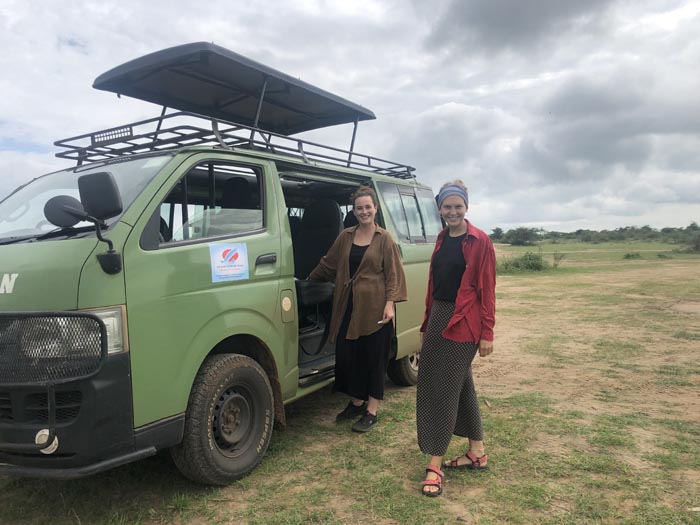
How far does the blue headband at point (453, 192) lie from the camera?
11.1 ft

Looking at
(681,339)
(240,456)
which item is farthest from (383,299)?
(681,339)

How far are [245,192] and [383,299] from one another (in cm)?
146

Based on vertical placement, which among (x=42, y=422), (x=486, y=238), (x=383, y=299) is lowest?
(x=42, y=422)

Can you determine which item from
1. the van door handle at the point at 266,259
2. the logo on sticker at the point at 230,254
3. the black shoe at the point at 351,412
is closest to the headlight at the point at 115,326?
the logo on sticker at the point at 230,254

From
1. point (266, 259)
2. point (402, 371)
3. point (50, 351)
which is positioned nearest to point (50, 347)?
point (50, 351)

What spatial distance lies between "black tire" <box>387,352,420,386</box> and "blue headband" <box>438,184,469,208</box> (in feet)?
8.52

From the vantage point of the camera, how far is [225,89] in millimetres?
4844

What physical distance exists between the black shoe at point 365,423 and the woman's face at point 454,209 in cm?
201

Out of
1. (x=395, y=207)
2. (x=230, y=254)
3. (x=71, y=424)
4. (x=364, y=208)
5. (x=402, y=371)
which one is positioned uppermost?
(x=395, y=207)

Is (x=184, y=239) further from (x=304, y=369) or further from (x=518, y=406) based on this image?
(x=518, y=406)

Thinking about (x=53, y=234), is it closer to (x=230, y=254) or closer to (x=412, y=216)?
(x=230, y=254)

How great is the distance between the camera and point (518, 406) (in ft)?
16.2

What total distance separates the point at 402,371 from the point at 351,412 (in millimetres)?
1201

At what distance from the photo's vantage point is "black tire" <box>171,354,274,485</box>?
3.04 metres
